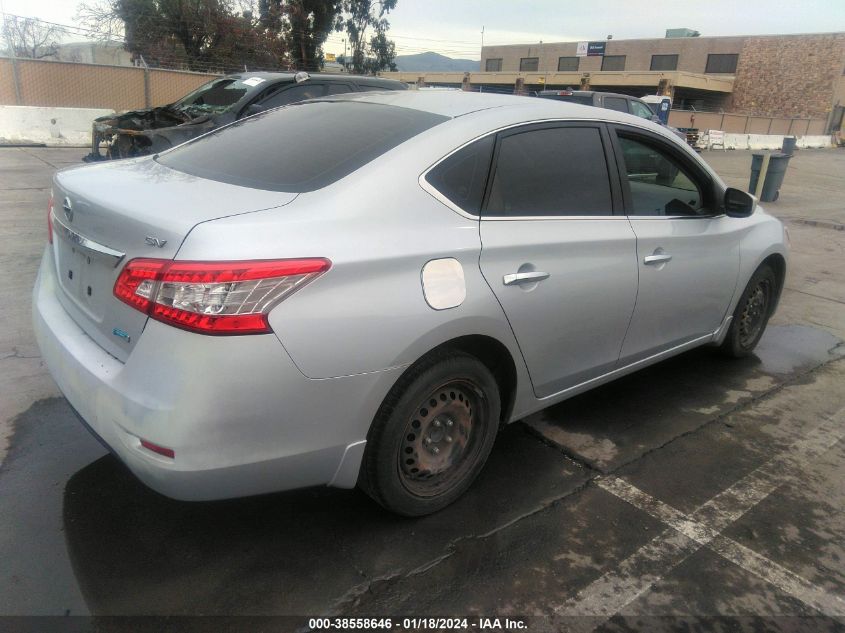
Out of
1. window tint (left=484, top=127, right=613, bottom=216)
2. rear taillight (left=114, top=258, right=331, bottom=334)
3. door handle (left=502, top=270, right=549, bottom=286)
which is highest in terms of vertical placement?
window tint (left=484, top=127, right=613, bottom=216)

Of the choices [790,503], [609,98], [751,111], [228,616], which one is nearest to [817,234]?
[609,98]

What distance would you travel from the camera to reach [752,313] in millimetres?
4738

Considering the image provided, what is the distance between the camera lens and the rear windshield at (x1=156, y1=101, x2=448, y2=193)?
2.63m

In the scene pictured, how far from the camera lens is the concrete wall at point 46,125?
1636 centimetres

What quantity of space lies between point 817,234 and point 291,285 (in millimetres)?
10705

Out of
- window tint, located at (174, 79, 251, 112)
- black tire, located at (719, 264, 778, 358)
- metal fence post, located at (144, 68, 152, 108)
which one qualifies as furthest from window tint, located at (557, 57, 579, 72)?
black tire, located at (719, 264, 778, 358)

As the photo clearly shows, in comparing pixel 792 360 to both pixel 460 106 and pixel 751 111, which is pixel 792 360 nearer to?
pixel 460 106

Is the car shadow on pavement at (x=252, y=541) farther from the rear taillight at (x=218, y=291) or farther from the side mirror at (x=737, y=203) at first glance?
the side mirror at (x=737, y=203)

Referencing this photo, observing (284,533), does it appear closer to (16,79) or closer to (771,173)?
(771,173)

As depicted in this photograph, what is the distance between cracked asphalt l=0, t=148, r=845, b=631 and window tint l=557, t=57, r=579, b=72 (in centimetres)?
7265

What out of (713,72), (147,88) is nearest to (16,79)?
(147,88)

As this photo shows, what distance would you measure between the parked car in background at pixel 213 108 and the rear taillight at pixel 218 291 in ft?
20.8

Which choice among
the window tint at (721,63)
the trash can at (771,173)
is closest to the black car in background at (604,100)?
the trash can at (771,173)

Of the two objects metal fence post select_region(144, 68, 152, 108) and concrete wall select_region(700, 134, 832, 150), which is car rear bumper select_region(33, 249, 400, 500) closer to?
metal fence post select_region(144, 68, 152, 108)
